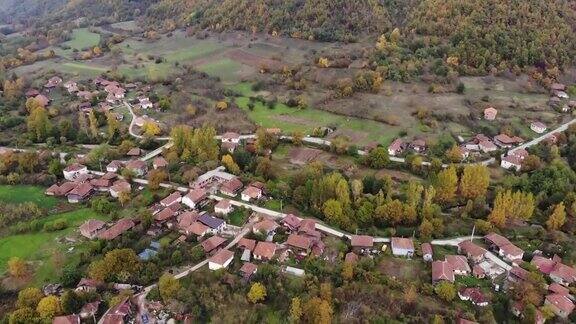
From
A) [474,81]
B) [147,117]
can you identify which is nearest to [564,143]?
[474,81]

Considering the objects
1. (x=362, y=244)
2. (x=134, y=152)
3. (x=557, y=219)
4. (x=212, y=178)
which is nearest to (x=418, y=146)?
(x=557, y=219)

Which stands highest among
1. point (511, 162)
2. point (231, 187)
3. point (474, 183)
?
point (474, 183)

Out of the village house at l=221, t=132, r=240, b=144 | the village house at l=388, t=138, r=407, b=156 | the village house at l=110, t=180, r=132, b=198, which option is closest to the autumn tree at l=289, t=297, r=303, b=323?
the village house at l=110, t=180, r=132, b=198

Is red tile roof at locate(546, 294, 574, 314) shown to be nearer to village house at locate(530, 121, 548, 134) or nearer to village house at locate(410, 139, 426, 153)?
village house at locate(410, 139, 426, 153)

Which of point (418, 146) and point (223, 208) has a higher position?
point (223, 208)

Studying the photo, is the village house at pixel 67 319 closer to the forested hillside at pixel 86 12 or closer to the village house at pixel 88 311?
the village house at pixel 88 311

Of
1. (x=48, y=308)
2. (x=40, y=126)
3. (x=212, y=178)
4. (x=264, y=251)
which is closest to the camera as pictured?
(x=48, y=308)

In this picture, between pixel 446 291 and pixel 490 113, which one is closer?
pixel 446 291

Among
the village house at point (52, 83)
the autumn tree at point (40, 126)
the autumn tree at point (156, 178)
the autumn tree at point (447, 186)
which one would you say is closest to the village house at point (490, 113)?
the autumn tree at point (447, 186)

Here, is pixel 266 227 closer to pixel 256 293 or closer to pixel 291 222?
pixel 291 222
